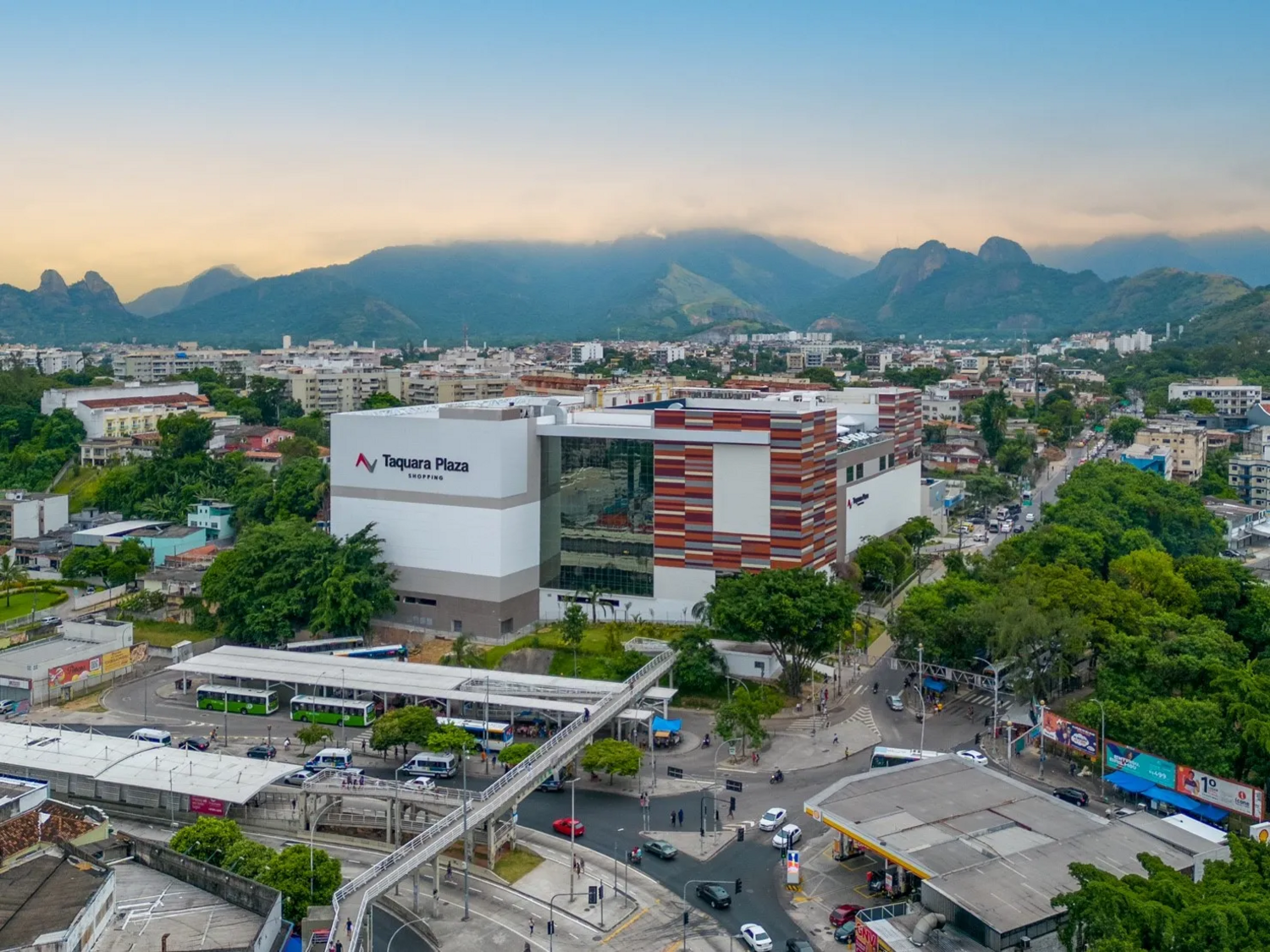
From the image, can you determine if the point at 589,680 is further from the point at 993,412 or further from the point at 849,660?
the point at 993,412

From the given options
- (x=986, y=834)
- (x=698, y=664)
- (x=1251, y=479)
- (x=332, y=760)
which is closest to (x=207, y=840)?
(x=332, y=760)

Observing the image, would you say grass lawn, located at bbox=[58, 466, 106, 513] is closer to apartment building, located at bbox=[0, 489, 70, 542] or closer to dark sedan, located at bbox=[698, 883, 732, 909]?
apartment building, located at bbox=[0, 489, 70, 542]

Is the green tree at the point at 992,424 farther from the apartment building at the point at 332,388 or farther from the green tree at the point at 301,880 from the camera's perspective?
the green tree at the point at 301,880

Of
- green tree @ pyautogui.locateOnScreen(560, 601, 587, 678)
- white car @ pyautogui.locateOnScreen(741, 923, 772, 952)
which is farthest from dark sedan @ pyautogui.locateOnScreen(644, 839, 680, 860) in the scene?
green tree @ pyautogui.locateOnScreen(560, 601, 587, 678)

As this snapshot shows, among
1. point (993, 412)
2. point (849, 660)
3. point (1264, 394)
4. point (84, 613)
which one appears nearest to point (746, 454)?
point (849, 660)

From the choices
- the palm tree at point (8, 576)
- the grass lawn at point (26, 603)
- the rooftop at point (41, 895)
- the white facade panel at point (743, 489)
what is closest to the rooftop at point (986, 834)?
the rooftop at point (41, 895)

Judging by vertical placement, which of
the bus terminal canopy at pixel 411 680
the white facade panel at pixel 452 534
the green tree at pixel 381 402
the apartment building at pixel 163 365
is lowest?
the bus terminal canopy at pixel 411 680
